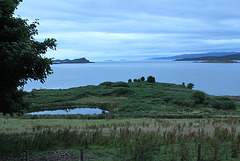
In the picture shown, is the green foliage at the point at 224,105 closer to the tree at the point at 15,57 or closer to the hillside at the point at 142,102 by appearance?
the hillside at the point at 142,102

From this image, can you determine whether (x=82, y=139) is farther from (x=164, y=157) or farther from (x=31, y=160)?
(x=164, y=157)

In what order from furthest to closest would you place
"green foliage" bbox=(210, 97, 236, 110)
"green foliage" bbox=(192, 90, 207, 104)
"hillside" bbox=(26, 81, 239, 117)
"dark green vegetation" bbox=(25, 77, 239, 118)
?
"green foliage" bbox=(192, 90, 207, 104)
"green foliage" bbox=(210, 97, 236, 110)
"hillside" bbox=(26, 81, 239, 117)
"dark green vegetation" bbox=(25, 77, 239, 118)

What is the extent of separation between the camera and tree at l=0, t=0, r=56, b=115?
8.89 meters

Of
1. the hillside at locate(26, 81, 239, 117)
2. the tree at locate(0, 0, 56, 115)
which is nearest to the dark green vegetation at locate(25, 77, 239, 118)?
the hillside at locate(26, 81, 239, 117)

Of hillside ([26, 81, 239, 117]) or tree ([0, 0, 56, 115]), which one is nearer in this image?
tree ([0, 0, 56, 115])

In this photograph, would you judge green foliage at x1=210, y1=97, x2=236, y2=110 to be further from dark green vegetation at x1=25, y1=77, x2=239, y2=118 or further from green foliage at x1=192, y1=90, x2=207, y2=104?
green foliage at x1=192, y1=90, x2=207, y2=104

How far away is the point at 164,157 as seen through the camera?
9289 millimetres

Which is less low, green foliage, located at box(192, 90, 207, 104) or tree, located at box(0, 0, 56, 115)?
tree, located at box(0, 0, 56, 115)

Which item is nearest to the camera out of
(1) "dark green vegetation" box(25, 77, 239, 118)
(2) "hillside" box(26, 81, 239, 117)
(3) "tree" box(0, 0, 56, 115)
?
(3) "tree" box(0, 0, 56, 115)

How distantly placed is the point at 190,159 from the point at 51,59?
262 inches

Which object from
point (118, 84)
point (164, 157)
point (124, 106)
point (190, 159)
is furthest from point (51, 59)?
point (118, 84)

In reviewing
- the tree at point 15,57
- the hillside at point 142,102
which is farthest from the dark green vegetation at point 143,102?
the tree at point 15,57

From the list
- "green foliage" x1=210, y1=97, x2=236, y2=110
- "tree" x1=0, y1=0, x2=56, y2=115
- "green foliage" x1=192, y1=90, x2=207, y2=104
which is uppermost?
"tree" x1=0, y1=0, x2=56, y2=115

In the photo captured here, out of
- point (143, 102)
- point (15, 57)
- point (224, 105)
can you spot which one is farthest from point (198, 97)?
point (15, 57)
